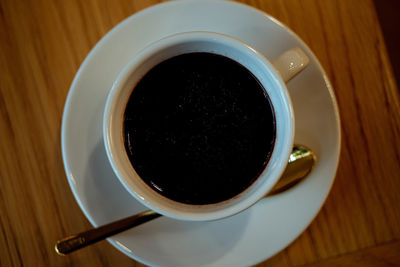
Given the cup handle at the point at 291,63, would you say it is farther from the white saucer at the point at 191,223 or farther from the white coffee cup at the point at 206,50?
the white saucer at the point at 191,223

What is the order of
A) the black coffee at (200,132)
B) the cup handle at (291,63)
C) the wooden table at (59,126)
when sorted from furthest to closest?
the wooden table at (59,126), the black coffee at (200,132), the cup handle at (291,63)

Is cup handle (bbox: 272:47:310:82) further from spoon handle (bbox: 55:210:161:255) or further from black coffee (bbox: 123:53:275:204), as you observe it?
spoon handle (bbox: 55:210:161:255)

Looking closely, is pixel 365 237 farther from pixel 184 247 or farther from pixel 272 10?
pixel 272 10

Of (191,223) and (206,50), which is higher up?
(206,50)

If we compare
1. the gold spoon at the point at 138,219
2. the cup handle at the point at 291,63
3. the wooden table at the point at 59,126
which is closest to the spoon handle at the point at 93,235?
the gold spoon at the point at 138,219

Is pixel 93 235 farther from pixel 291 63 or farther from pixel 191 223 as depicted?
pixel 291 63

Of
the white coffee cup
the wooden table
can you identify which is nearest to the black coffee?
the white coffee cup

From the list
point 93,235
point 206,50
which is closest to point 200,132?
point 206,50
